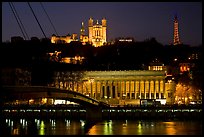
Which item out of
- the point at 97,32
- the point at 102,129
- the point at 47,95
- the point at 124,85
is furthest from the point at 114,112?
the point at 97,32

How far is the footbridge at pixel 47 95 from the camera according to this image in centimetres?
3110

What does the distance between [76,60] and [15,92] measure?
9520 centimetres

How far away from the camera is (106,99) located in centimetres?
9206

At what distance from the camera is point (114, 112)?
61.7m

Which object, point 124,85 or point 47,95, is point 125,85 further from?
point 47,95

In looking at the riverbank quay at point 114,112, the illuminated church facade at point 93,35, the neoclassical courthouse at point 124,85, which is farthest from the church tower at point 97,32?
the riverbank quay at point 114,112

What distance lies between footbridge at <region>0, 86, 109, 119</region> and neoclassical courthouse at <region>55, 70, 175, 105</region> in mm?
34833

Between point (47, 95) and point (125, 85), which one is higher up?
point (125, 85)

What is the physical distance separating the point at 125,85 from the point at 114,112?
34248 mm

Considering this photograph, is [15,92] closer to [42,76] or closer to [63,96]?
[63,96]

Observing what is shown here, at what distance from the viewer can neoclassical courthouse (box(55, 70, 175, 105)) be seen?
3711 inches

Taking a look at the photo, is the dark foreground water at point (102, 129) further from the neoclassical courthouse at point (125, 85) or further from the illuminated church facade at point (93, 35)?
the illuminated church facade at point (93, 35)

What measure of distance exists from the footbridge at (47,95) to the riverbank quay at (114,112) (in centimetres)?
227

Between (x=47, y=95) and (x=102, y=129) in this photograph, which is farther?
(x=102, y=129)
